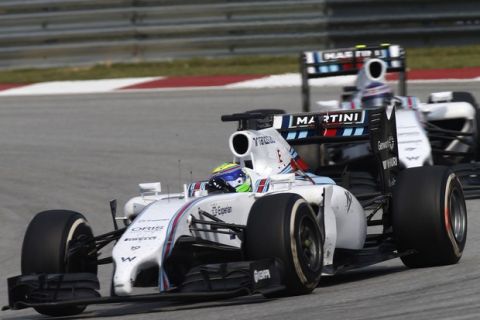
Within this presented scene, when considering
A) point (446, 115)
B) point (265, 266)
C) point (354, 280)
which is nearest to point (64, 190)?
point (446, 115)

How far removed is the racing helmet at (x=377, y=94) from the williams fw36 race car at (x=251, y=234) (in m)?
3.58

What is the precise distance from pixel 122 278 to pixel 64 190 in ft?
22.9

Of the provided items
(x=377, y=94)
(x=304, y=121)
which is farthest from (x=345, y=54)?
(x=304, y=121)

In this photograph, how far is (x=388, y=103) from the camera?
12523mm

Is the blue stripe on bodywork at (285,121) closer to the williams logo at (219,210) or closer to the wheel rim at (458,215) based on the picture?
the wheel rim at (458,215)

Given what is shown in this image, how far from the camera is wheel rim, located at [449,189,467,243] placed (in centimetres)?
827

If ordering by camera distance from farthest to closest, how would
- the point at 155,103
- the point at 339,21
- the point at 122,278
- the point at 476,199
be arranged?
the point at 339,21 < the point at 155,103 < the point at 476,199 < the point at 122,278

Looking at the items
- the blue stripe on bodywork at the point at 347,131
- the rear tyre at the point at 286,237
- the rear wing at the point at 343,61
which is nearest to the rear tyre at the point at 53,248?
the rear tyre at the point at 286,237

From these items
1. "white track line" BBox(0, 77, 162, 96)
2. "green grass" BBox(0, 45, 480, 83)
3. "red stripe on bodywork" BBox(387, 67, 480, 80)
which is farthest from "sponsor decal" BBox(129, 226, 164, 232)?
"green grass" BBox(0, 45, 480, 83)

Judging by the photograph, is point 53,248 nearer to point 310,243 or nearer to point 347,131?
point 310,243

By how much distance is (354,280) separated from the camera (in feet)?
26.3

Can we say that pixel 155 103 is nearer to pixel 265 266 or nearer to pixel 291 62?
pixel 291 62

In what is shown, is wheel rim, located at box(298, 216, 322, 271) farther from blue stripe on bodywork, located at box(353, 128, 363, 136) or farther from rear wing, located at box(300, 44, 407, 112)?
rear wing, located at box(300, 44, 407, 112)

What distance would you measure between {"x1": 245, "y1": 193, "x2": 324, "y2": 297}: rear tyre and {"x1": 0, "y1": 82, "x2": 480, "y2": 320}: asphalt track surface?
0.13 metres
